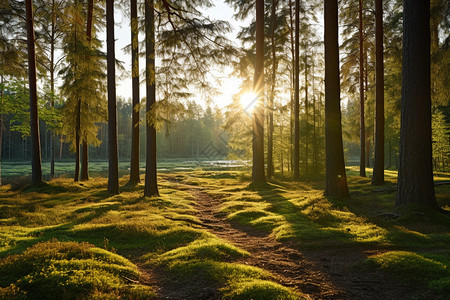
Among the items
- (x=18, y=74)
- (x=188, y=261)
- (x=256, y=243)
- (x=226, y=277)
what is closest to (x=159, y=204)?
(x=256, y=243)

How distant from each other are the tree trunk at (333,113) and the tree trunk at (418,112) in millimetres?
2885

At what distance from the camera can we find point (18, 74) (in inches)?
810

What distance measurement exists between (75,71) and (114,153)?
359 inches

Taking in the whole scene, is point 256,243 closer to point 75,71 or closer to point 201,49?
point 201,49

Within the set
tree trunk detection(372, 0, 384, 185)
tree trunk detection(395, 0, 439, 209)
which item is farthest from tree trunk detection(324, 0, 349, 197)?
tree trunk detection(372, 0, 384, 185)

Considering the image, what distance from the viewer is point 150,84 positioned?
13.6 meters

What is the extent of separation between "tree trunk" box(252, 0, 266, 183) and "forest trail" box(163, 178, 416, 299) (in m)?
9.81

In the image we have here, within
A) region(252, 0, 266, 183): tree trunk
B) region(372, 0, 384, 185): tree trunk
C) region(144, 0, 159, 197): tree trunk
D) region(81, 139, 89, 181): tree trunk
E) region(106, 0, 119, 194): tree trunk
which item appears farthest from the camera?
region(81, 139, 89, 181): tree trunk

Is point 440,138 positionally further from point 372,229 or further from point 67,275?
point 67,275

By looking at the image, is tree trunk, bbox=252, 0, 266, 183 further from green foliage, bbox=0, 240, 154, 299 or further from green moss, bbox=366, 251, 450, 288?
green foliage, bbox=0, 240, 154, 299

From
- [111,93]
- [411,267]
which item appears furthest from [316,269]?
[111,93]

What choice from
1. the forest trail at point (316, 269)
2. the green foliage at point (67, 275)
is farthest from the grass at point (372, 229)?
the green foliage at point (67, 275)

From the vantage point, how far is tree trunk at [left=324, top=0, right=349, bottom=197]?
11766 millimetres

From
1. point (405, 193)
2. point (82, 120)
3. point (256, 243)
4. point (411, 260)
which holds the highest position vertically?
point (82, 120)
